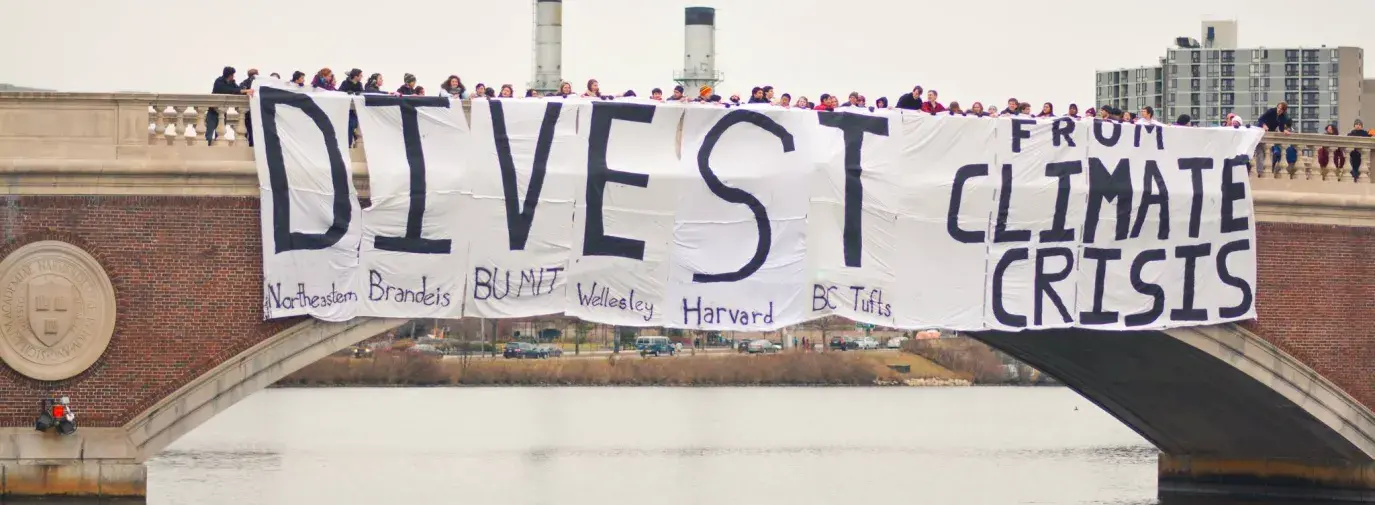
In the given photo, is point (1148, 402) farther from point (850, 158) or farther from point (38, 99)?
point (38, 99)

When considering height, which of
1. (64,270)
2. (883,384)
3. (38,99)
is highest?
(38,99)

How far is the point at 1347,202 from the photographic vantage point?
32312 mm

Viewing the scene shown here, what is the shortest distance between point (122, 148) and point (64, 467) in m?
4.39

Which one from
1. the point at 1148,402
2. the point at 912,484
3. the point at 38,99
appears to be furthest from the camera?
the point at 912,484

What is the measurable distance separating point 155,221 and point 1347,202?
18304 millimetres

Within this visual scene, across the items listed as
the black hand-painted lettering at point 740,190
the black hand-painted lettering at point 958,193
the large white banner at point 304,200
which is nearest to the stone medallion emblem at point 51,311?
the large white banner at point 304,200

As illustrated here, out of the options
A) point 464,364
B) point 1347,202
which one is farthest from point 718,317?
point 464,364

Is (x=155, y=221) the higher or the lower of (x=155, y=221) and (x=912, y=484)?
the higher

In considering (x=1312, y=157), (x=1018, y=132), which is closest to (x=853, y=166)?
(x=1018, y=132)

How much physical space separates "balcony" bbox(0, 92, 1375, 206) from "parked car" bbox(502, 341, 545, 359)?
2446 inches

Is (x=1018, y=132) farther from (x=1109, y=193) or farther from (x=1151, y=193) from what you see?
(x=1151, y=193)

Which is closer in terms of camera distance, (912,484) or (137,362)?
(137,362)

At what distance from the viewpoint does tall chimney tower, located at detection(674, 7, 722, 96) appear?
6103 centimetres

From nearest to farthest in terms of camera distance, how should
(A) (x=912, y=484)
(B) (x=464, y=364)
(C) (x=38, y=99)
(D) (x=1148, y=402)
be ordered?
(C) (x=38, y=99)
(D) (x=1148, y=402)
(A) (x=912, y=484)
(B) (x=464, y=364)
